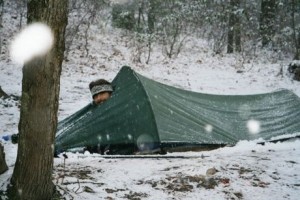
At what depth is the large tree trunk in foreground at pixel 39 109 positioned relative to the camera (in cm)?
301

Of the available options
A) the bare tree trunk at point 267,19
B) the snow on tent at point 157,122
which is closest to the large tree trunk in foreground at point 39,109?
the snow on tent at point 157,122

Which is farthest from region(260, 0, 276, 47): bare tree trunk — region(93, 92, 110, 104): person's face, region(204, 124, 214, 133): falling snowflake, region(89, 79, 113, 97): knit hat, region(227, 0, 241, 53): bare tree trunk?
A: region(93, 92, 110, 104): person's face

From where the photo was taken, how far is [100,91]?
6.34 meters

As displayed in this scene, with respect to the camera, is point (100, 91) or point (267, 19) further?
point (267, 19)

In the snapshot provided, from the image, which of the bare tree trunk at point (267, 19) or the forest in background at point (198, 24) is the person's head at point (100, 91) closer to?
the forest in background at point (198, 24)

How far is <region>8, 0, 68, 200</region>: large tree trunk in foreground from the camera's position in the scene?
9.87ft

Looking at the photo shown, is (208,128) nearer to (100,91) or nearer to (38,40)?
(100,91)

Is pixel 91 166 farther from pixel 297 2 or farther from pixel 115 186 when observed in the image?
pixel 297 2

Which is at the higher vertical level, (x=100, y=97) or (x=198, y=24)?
(x=198, y=24)

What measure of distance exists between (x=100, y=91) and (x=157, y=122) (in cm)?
137

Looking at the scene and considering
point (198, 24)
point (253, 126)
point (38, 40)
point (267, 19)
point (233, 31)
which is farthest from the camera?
point (198, 24)

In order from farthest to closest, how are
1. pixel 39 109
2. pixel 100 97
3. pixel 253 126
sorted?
pixel 253 126 → pixel 100 97 → pixel 39 109

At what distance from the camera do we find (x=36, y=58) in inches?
120

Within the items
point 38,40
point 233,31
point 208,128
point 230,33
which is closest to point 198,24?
point 230,33
